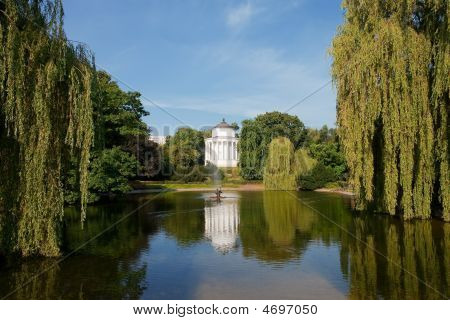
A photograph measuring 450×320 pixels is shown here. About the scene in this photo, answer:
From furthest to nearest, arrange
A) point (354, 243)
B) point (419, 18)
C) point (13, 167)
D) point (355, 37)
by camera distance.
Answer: point (355, 37) → point (419, 18) → point (354, 243) → point (13, 167)

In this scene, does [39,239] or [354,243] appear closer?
[39,239]

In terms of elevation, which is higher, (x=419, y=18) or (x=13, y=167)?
(x=419, y=18)

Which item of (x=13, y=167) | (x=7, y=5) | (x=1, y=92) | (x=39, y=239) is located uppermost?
(x=7, y=5)

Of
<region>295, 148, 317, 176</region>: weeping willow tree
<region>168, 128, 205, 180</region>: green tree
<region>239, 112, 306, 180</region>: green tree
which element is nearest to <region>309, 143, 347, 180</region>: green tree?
<region>295, 148, 317, 176</region>: weeping willow tree

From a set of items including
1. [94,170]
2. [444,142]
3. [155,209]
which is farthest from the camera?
[94,170]

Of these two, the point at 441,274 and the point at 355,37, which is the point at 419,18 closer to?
the point at 355,37

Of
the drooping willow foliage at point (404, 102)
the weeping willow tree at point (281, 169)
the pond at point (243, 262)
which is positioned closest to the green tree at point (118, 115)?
the weeping willow tree at point (281, 169)

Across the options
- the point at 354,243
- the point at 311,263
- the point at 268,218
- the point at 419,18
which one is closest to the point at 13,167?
the point at 311,263

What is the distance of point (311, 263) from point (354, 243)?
11.9ft

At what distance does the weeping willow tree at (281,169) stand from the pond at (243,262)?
2405 cm

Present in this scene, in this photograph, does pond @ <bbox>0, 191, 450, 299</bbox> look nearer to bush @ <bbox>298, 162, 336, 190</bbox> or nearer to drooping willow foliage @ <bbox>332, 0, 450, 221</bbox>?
drooping willow foliage @ <bbox>332, 0, 450, 221</bbox>

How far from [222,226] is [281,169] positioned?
26864 millimetres

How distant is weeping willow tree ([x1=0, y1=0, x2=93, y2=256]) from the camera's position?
9.88 metres

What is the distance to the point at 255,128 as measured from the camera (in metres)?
59.0
